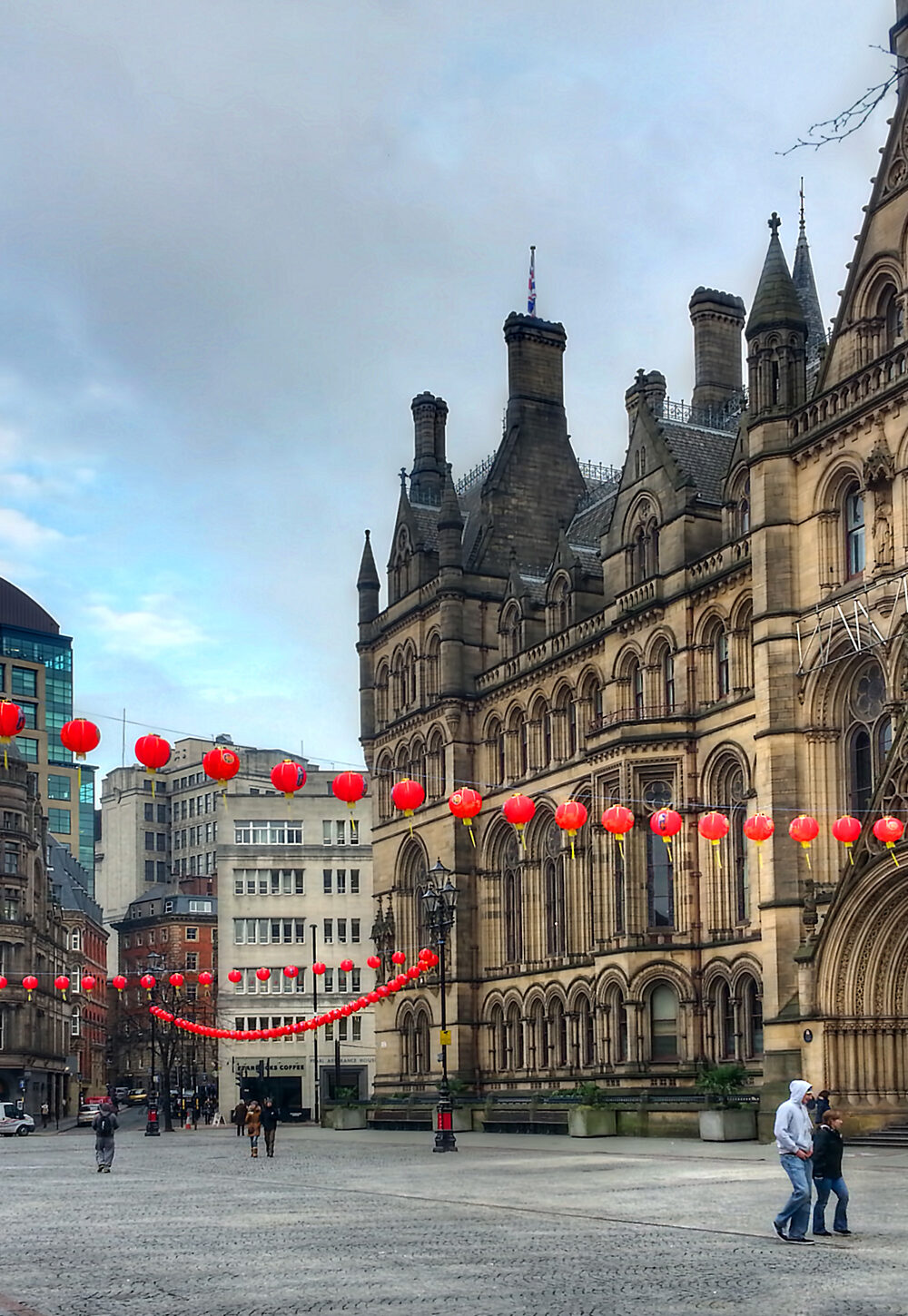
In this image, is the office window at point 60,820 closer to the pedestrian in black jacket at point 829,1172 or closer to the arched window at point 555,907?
the arched window at point 555,907

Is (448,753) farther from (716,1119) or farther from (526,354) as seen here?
(716,1119)

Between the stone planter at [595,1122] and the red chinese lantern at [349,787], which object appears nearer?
the red chinese lantern at [349,787]

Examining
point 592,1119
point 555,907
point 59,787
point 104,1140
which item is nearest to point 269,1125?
point 104,1140

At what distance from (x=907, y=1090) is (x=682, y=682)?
15784 millimetres

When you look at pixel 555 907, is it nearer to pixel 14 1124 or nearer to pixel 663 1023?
pixel 663 1023

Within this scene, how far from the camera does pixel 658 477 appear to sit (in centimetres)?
5584

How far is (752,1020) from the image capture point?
4956 centimetres

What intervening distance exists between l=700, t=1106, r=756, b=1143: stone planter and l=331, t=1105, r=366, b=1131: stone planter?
2720 cm

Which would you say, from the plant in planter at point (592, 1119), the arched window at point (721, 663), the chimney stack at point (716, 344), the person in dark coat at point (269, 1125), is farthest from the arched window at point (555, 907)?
the chimney stack at point (716, 344)

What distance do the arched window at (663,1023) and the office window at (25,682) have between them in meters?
120

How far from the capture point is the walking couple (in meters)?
19.2

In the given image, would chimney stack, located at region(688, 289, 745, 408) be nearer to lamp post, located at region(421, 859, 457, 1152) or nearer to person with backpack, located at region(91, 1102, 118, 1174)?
lamp post, located at region(421, 859, 457, 1152)

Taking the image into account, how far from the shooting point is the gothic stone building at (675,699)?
42.3 metres

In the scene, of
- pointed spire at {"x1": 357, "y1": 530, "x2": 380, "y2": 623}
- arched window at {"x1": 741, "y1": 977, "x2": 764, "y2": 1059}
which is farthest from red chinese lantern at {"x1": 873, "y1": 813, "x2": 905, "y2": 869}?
pointed spire at {"x1": 357, "y1": 530, "x2": 380, "y2": 623}
